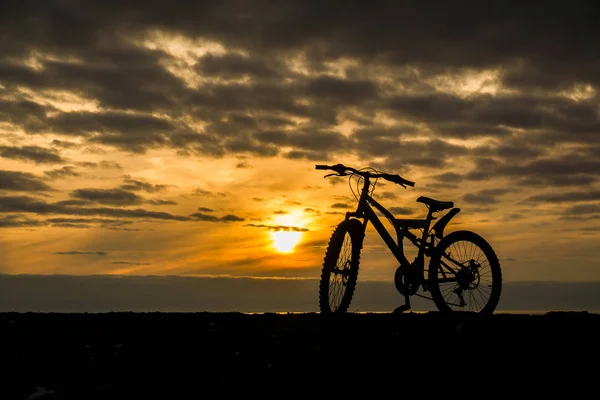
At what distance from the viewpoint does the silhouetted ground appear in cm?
612

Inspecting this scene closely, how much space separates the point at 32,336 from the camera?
27.1 feet

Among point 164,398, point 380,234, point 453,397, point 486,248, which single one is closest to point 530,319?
point 486,248

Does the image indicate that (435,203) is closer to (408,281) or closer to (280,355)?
(408,281)

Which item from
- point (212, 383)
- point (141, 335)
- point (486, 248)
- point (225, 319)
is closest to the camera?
point (212, 383)

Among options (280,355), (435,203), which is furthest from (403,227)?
(280,355)

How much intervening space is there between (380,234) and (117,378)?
20.9 feet

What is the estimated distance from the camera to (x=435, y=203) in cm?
1142

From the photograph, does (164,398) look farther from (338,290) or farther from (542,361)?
(338,290)

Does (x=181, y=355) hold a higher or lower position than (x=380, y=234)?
lower

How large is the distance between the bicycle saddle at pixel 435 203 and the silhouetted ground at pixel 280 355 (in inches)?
96.6

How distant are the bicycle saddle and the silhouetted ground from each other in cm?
245

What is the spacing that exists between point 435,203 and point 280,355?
5344mm

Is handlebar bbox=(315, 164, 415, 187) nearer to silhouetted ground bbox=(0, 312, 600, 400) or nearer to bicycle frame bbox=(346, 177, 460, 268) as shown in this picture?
bicycle frame bbox=(346, 177, 460, 268)

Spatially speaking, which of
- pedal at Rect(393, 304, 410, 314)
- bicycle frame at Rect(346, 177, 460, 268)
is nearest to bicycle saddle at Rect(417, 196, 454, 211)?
bicycle frame at Rect(346, 177, 460, 268)
